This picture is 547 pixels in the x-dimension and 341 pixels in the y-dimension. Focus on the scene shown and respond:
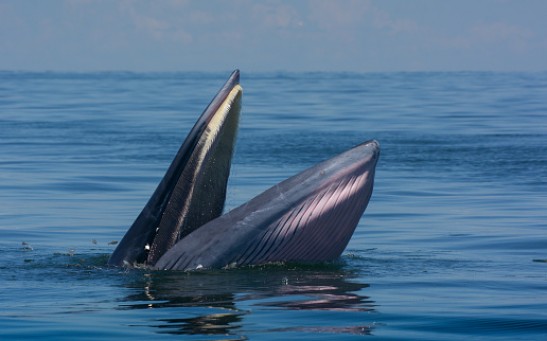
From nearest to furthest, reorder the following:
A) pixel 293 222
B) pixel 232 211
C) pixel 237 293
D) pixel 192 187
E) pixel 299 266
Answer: pixel 293 222, pixel 232 211, pixel 237 293, pixel 192 187, pixel 299 266

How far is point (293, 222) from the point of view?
939 centimetres

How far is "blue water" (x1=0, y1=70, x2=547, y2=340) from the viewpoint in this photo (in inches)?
343

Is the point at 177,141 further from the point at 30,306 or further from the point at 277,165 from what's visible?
the point at 30,306

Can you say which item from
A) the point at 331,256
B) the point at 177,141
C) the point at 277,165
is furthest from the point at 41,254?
the point at 177,141

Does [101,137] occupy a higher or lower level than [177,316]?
higher

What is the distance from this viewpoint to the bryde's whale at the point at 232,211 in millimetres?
9328

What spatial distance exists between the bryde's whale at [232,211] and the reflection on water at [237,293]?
156 mm

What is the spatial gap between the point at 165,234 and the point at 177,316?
46.7 inches

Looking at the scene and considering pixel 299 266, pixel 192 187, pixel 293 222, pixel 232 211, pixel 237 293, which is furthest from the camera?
pixel 299 266

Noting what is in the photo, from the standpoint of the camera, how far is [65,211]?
667 inches

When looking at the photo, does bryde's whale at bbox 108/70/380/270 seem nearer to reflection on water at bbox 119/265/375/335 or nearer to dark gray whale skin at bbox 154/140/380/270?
dark gray whale skin at bbox 154/140/380/270

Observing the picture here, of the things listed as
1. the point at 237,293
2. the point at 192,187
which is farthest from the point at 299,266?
the point at 192,187

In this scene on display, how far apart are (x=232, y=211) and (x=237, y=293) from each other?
67 centimetres

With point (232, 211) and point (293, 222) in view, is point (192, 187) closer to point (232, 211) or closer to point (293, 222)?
point (232, 211)
